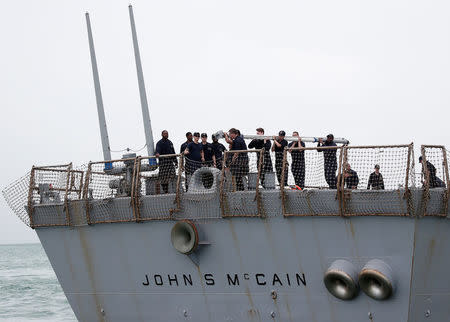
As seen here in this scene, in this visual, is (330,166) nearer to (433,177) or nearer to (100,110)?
(433,177)

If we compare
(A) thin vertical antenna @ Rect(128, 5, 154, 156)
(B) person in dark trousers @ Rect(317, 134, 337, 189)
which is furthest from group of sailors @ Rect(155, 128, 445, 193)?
(A) thin vertical antenna @ Rect(128, 5, 154, 156)

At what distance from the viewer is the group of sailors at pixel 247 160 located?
14641 mm

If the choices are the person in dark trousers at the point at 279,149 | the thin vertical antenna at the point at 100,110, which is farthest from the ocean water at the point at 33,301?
the person in dark trousers at the point at 279,149

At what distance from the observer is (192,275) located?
1606 cm

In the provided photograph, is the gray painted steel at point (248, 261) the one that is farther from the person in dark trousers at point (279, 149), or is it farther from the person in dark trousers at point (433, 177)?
the person in dark trousers at point (279, 149)

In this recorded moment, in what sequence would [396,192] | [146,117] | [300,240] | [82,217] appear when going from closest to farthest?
[396,192] < [300,240] < [82,217] < [146,117]

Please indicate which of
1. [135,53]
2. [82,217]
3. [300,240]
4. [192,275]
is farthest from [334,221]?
[135,53]

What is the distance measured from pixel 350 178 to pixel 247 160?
2.47 metres

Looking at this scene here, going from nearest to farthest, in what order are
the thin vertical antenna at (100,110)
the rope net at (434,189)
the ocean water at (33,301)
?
the rope net at (434,189) < the thin vertical antenna at (100,110) < the ocean water at (33,301)

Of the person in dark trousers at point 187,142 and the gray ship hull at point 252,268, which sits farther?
the person in dark trousers at point 187,142

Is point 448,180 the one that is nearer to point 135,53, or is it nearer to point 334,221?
point 334,221

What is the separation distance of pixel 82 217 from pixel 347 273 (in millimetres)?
7057

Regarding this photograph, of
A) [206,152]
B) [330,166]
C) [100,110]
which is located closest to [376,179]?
[330,166]

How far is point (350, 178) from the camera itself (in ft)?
47.7
